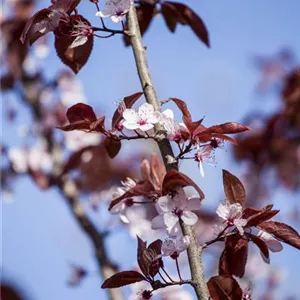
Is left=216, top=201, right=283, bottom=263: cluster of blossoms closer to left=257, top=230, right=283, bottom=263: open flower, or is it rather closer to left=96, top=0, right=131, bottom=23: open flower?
left=257, top=230, right=283, bottom=263: open flower

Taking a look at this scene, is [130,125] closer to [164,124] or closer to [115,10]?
[164,124]

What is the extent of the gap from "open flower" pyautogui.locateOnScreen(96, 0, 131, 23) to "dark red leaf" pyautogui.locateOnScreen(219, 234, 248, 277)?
38cm

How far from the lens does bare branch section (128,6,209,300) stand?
90 cm

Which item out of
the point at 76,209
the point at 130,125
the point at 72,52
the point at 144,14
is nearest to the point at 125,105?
the point at 130,125

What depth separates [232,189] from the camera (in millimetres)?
990

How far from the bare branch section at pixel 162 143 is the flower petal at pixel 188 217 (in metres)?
0.01

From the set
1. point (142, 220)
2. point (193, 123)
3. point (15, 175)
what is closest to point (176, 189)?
point (193, 123)

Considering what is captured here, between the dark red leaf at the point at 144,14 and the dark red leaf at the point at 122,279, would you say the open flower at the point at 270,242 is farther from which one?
the dark red leaf at the point at 144,14

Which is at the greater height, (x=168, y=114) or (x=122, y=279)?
(x=168, y=114)

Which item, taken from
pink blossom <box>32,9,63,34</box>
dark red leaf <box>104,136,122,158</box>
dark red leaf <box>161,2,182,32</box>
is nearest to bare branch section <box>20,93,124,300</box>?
dark red leaf <box>161,2,182,32</box>

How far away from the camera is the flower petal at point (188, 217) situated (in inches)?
36.9

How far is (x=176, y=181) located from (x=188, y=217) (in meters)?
0.06

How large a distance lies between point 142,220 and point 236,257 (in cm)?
85

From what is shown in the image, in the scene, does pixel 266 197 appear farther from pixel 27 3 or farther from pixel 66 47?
pixel 66 47
